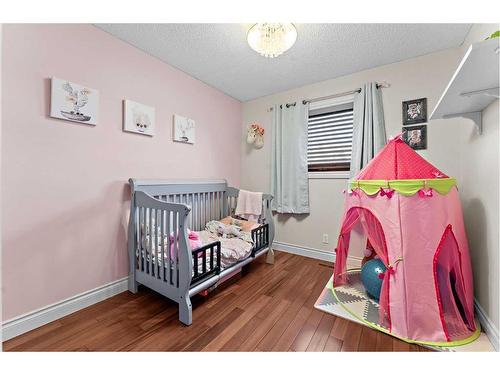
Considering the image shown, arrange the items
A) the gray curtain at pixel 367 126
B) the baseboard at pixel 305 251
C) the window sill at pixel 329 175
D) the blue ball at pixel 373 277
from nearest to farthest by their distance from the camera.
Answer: the blue ball at pixel 373 277
the gray curtain at pixel 367 126
the window sill at pixel 329 175
the baseboard at pixel 305 251

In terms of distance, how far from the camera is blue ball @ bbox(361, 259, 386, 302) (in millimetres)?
1605

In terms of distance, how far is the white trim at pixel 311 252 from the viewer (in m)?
2.42

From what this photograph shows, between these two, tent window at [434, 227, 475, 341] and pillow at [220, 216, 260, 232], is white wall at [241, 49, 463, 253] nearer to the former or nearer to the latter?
pillow at [220, 216, 260, 232]

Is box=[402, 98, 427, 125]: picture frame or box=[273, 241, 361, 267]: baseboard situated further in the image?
box=[273, 241, 361, 267]: baseboard

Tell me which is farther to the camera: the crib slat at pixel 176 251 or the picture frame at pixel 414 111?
the picture frame at pixel 414 111

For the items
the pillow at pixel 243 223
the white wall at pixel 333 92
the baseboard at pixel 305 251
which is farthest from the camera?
the baseboard at pixel 305 251

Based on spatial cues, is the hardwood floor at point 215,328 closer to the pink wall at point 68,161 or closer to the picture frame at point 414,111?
the pink wall at point 68,161

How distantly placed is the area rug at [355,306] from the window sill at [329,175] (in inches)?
45.6

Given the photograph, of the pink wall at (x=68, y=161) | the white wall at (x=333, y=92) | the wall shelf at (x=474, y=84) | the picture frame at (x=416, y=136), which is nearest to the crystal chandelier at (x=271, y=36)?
the wall shelf at (x=474, y=84)

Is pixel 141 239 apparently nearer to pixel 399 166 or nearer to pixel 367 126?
pixel 399 166

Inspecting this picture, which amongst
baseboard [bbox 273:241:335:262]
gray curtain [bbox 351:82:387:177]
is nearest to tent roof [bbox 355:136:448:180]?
gray curtain [bbox 351:82:387:177]

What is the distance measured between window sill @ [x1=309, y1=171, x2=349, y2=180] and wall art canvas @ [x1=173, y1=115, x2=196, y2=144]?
5.27 feet

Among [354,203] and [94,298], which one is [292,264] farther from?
[94,298]
